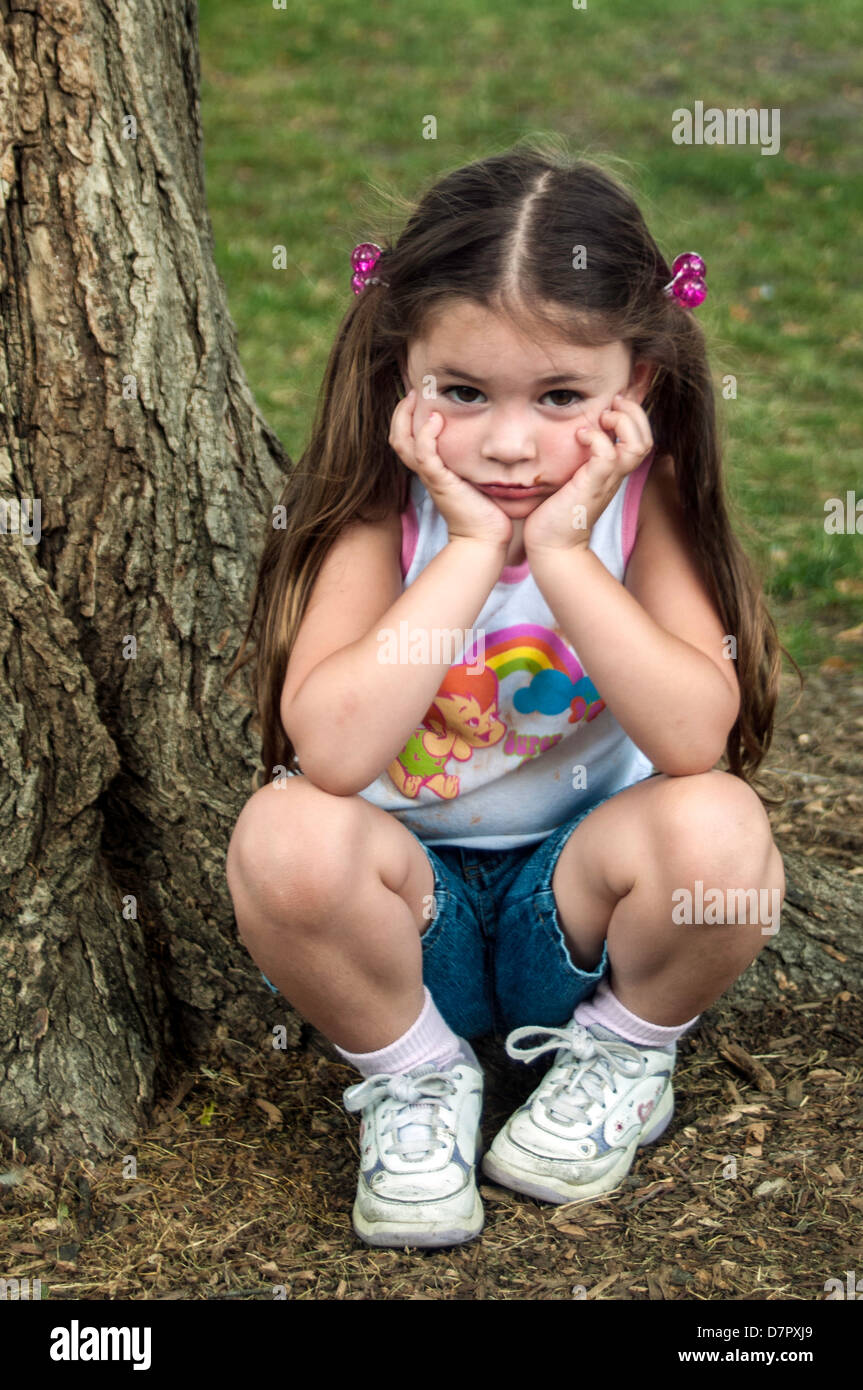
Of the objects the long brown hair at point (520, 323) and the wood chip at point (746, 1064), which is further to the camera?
the wood chip at point (746, 1064)

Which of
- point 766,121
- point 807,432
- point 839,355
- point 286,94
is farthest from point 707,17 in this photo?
point 807,432

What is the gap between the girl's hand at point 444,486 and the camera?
2234 mm

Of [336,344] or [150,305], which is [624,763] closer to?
[336,344]

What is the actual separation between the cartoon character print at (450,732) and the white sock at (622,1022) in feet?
1.39

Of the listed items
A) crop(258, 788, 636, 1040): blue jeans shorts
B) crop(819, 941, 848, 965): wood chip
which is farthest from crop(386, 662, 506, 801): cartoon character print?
crop(819, 941, 848, 965): wood chip

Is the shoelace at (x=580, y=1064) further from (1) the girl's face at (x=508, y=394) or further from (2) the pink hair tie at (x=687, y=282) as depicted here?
(2) the pink hair tie at (x=687, y=282)

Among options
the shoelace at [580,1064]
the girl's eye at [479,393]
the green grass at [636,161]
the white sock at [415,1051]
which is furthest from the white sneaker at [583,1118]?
the green grass at [636,161]

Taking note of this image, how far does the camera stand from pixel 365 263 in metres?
2.38

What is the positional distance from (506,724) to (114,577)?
716 mm

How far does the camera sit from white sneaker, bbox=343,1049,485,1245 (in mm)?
2199

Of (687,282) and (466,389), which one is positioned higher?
(687,282)

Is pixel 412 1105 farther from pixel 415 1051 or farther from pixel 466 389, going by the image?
pixel 466 389

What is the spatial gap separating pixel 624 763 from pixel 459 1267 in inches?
34.8

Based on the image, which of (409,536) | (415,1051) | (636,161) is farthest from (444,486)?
(636,161)
